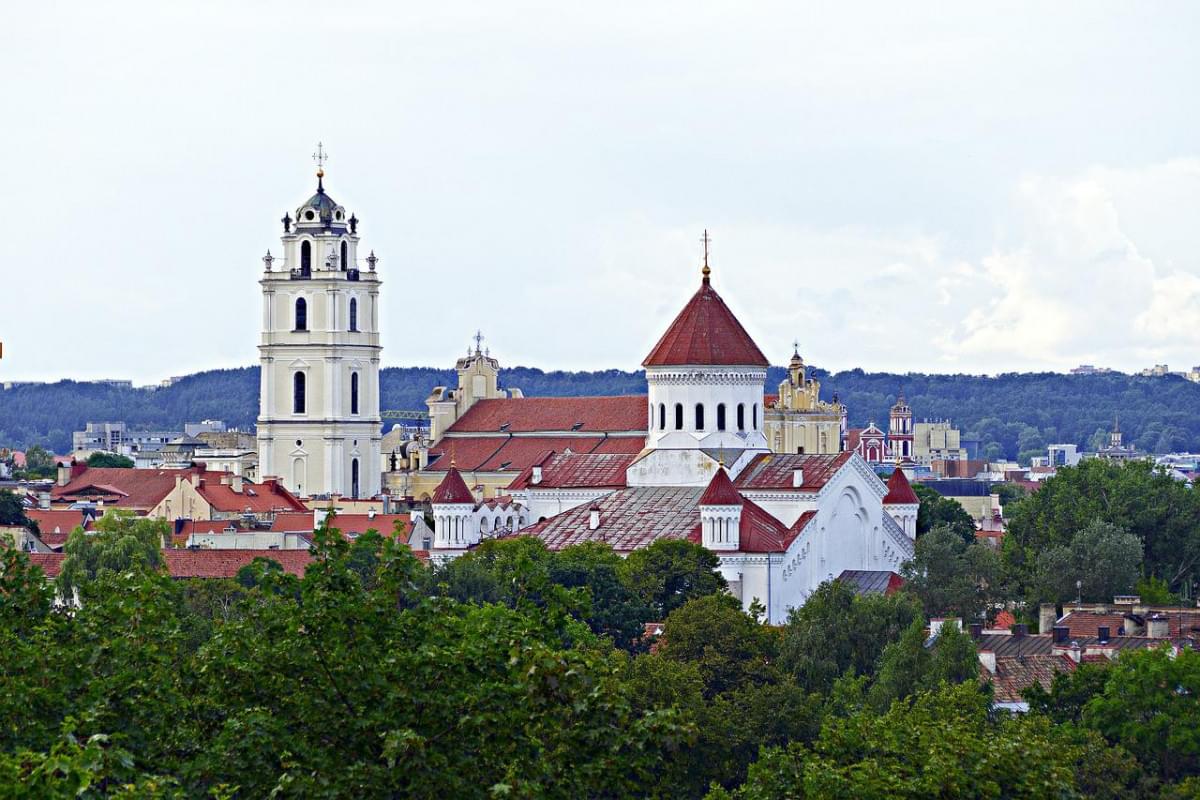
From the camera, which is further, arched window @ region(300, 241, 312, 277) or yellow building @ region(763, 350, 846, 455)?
yellow building @ region(763, 350, 846, 455)

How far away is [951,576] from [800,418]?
2416 inches

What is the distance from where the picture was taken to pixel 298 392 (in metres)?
127

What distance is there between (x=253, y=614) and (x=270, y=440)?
99.9 metres

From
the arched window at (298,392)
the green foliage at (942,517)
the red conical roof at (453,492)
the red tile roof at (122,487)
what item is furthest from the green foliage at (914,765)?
the arched window at (298,392)

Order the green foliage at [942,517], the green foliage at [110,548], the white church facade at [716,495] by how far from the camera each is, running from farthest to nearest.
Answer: the green foliage at [942,517] → the white church facade at [716,495] → the green foliage at [110,548]

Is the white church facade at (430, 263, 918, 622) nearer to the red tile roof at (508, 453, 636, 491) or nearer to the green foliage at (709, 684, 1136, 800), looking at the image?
the red tile roof at (508, 453, 636, 491)

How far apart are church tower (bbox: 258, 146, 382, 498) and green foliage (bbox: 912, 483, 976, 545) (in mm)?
30302

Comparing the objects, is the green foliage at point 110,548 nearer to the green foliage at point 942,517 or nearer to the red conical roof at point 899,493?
the red conical roof at point 899,493

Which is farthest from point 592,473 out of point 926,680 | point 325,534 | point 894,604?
point 325,534

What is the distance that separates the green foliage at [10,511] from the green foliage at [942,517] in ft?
92.7

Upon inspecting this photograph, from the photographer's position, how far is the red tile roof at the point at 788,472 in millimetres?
81875

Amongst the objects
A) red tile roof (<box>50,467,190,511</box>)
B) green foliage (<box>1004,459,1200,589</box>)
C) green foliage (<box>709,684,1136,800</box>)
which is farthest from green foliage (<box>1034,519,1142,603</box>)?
red tile roof (<box>50,467,190,511</box>)

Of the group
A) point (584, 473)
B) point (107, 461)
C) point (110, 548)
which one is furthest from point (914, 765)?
point (107, 461)

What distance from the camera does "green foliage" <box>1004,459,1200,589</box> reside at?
290 ft
